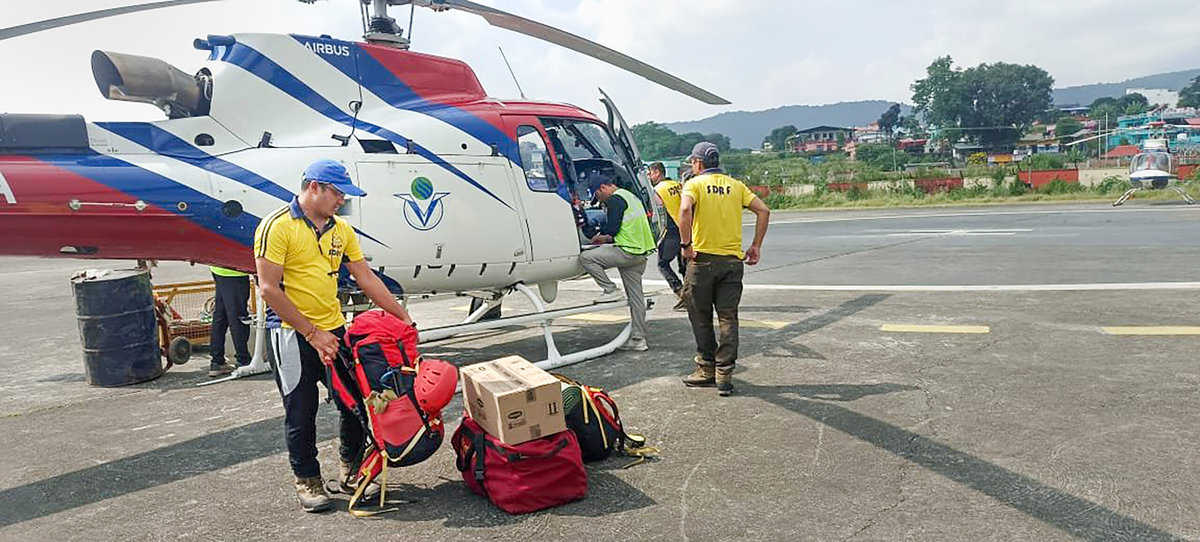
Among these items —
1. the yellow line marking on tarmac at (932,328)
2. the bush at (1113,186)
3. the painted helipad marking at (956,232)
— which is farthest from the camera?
the bush at (1113,186)

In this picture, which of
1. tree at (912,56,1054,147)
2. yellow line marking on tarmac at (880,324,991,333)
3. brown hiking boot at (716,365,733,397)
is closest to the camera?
brown hiking boot at (716,365,733,397)

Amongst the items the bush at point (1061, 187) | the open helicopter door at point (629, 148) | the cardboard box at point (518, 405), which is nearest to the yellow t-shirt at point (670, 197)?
the open helicopter door at point (629, 148)

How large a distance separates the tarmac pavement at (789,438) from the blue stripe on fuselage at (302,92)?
2.27 metres

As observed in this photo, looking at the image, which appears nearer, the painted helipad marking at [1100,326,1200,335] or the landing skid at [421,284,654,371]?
the landing skid at [421,284,654,371]

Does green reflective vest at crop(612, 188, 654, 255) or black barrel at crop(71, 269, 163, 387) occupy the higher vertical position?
green reflective vest at crop(612, 188, 654, 255)

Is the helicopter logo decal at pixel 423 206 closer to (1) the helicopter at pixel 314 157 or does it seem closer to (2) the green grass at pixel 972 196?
(1) the helicopter at pixel 314 157

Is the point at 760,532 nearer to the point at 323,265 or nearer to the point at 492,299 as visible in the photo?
the point at 323,265

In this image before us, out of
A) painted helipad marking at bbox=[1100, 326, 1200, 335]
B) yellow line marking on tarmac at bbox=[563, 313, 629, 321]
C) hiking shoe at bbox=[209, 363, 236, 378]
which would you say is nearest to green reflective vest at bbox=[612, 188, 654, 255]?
yellow line marking on tarmac at bbox=[563, 313, 629, 321]

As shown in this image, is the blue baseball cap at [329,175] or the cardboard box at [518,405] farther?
the cardboard box at [518,405]

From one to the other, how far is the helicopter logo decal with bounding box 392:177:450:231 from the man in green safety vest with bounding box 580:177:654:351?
169 centimetres

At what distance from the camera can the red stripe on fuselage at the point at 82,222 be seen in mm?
5117

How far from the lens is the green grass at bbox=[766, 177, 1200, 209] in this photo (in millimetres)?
29156

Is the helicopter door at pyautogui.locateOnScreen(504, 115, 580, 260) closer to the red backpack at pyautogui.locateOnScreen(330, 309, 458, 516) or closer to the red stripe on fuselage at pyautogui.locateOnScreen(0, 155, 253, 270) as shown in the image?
the red stripe on fuselage at pyautogui.locateOnScreen(0, 155, 253, 270)

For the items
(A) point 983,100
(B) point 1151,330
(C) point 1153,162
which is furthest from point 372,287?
(A) point 983,100
